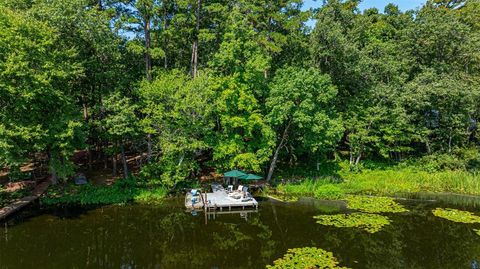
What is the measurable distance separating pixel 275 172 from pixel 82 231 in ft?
58.6

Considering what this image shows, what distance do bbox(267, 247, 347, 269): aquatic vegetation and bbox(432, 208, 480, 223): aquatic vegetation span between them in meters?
10.6

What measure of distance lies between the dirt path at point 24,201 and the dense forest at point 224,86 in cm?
204

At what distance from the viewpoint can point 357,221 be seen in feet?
67.4

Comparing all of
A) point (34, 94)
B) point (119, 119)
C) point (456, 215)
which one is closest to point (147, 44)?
point (119, 119)

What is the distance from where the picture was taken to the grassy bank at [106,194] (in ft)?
78.3

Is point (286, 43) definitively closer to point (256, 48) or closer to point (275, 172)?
point (256, 48)

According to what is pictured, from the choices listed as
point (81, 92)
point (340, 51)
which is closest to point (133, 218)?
point (81, 92)

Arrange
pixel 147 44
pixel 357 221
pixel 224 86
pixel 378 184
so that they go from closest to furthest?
pixel 357 221, pixel 224 86, pixel 147 44, pixel 378 184

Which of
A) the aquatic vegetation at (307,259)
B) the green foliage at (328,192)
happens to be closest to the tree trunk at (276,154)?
the green foliage at (328,192)

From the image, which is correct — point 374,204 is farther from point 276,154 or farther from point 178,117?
point 178,117

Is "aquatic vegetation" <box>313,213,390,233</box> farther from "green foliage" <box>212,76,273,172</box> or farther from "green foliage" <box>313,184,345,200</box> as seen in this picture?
"green foliage" <box>212,76,273,172</box>

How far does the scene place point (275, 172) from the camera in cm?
3152

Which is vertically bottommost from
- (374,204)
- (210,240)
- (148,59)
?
(210,240)

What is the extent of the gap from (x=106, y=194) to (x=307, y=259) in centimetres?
1635
